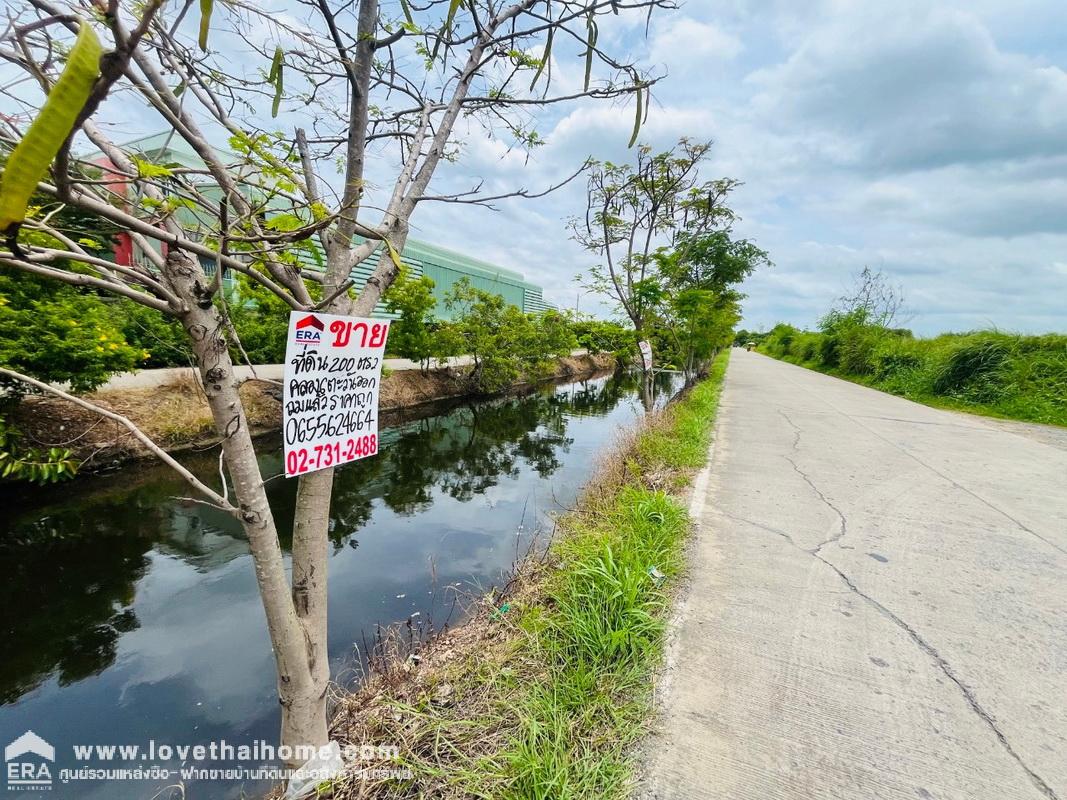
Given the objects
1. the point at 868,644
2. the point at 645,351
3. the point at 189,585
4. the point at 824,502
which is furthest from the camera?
the point at 645,351

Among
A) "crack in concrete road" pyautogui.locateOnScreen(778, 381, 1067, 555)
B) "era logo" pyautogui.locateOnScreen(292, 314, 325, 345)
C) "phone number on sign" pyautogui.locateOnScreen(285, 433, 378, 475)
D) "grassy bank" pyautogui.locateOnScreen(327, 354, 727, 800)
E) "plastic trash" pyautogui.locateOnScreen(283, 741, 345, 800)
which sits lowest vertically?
"plastic trash" pyautogui.locateOnScreen(283, 741, 345, 800)

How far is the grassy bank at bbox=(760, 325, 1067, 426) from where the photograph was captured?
938 centimetres

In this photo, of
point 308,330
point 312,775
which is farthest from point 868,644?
point 308,330

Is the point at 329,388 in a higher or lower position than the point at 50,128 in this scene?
lower

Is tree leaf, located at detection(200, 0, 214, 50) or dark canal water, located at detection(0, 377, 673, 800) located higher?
tree leaf, located at detection(200, 0, 214, 50)

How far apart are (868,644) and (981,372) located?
43.5ft

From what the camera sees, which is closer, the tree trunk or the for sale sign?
the tree trunk

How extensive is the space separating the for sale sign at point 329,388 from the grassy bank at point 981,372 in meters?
12.8

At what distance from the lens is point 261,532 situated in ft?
4.79

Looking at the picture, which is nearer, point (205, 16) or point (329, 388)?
point (205, 16)

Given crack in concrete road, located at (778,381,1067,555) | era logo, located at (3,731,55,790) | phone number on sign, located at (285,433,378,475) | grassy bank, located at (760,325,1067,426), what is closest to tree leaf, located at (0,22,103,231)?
phone number on sign, located at (285,433,378,475)

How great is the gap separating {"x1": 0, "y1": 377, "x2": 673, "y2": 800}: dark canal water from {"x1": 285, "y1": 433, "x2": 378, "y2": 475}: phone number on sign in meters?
2.17

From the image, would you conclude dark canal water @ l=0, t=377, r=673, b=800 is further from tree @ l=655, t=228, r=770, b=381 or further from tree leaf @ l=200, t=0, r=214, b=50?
tree @ l=655, t=228, r=770, b=381

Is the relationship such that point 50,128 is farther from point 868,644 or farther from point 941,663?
point 941,663
